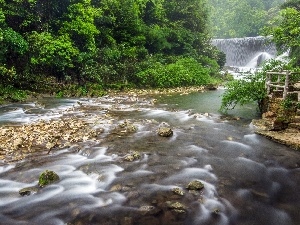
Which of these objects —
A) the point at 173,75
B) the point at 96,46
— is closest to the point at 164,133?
the point at 173,75

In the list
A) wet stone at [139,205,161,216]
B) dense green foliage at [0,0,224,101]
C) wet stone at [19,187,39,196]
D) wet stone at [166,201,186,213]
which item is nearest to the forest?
dense green foliage at [0,0,224,101]

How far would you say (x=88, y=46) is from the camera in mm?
19031

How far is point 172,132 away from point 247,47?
34.8 m

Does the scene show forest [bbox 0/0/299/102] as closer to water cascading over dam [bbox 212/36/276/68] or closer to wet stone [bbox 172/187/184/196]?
wet stone [bbox 172/187/184/196]

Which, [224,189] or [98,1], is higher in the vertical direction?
[98,1]

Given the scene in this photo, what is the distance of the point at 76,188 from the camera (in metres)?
5.05

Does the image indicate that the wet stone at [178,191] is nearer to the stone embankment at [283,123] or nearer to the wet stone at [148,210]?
the wet stone at [148,210]

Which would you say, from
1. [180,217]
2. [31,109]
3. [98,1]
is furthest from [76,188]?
[98,1]

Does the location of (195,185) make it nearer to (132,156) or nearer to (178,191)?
(178,191)

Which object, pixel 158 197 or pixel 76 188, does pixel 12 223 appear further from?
pixel 158 197

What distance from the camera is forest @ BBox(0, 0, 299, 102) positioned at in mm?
15297

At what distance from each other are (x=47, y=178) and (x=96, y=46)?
1758 cm

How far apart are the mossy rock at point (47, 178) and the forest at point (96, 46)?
10.3 metres

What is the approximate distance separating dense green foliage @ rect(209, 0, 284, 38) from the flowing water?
5350 centimetres
